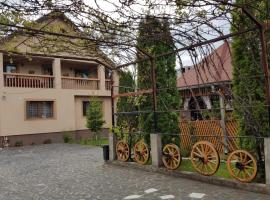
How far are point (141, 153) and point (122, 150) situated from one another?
3.23 feet

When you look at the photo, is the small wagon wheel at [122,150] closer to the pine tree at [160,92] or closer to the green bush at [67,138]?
the pine tree at [160,92]

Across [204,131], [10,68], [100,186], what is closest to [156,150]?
[100,186]

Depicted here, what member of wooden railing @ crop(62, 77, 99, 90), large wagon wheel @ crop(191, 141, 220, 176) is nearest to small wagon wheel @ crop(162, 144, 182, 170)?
large wagon wheel @ crop(191, 141, 220, 176)

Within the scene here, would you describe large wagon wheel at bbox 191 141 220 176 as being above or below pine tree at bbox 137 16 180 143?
below

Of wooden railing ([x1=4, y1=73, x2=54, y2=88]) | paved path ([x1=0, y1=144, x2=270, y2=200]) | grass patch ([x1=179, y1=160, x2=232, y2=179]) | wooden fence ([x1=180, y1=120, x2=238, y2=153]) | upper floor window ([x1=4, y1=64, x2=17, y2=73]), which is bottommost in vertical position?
paved path ([x1=0, y1=144, x2=270, y2=200])

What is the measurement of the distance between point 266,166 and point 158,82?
4750 millimetres

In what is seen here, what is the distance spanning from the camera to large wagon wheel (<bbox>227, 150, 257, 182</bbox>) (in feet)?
21.2

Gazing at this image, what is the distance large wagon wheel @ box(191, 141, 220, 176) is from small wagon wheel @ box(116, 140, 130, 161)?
2.84 m

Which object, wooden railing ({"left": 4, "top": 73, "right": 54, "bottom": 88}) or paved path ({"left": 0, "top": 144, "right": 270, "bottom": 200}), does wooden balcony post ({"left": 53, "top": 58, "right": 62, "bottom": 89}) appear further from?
paved path ({"left": 0, "top": 144, "right": 270, "bottom": 200})

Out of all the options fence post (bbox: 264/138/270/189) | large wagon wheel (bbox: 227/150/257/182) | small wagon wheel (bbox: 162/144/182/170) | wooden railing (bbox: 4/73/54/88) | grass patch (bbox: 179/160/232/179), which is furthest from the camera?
wooden railing (bbox: 4/73/54/88)

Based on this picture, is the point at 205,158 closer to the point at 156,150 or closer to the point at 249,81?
the point at 156,150

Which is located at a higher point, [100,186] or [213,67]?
[213,67]

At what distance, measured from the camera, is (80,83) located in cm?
2345

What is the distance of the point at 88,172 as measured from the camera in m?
9.64
